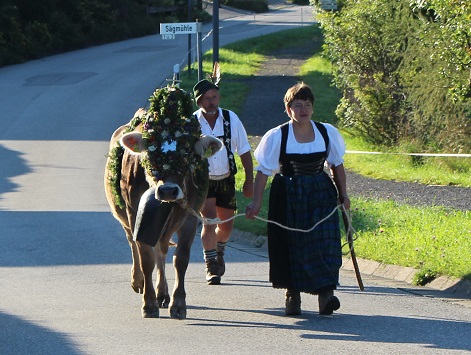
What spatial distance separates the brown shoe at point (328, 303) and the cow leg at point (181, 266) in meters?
1.22

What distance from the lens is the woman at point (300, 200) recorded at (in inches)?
393

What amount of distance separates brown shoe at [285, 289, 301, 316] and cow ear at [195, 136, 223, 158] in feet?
4.67

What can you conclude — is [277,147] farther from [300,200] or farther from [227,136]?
[227,136]

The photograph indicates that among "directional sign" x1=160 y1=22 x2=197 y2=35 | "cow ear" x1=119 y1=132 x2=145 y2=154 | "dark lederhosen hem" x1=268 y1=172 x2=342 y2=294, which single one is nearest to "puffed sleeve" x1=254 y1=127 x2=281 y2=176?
"dark lederhosen hem" x1=268 y1=172 x2=342 y2=294

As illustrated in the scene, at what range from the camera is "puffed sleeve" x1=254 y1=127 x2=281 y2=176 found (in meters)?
10.0

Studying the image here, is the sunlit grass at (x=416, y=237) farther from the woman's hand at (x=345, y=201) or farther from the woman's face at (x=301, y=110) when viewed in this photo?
the woman's face at (x=301, y=110)

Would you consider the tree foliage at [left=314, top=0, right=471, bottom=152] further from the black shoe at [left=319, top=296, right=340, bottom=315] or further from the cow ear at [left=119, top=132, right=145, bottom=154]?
the cow ear at [left=119, top=132, right=145, bottom=154]

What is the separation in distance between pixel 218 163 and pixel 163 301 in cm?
163

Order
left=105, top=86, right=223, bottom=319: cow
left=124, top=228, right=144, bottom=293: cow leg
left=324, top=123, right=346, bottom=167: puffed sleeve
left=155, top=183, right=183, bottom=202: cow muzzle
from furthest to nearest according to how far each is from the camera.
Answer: left=124, top=228, right=144, bottom=293: cow leg → left=324, top=123, right=346, bottom=167: puffed sleeve → left=105, top=86, right=223, bottom=319: cow → left=155, top=183, right=183, bottom=202: cow muzzle

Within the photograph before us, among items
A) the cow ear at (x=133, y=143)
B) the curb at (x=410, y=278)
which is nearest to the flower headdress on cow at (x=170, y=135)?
the cow ear at (x=133, y=143)

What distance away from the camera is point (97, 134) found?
94.3 feet

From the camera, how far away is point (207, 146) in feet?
32.8

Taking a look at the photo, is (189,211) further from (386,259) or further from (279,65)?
(279,65)

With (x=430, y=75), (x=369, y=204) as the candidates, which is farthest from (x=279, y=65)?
(x=369, y=204)
